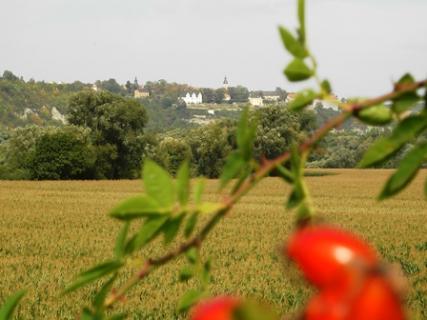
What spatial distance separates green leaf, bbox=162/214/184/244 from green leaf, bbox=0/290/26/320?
15 centimetres

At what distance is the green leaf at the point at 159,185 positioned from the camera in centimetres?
42

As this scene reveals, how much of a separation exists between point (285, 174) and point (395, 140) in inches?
3.7

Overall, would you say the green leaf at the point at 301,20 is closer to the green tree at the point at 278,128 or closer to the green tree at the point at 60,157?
the green tree at the point at 60,157

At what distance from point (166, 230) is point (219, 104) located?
142999mm

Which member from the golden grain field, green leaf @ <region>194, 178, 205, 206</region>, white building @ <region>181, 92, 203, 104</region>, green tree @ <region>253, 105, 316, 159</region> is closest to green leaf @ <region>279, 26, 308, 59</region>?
green leaf @ <region>194, 178, 205, 206</region>

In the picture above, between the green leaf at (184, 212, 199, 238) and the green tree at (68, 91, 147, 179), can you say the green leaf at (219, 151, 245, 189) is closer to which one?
the green leaf at (184, 212, 199, 238)

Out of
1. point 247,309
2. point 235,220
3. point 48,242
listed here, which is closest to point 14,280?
point 48,242

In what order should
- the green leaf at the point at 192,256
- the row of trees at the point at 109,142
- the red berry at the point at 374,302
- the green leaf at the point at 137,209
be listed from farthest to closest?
the row of trees at the point at 109,142, the green leaf at the point at 192,256, the green leaf at the point at 137,209, the red berry at the point at 374,302

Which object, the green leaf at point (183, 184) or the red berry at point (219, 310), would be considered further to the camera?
the green leaf at point (183, 184)

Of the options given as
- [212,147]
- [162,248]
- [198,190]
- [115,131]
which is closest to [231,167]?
[198,190]

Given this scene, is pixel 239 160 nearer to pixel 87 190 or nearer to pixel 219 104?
pixel 87 190

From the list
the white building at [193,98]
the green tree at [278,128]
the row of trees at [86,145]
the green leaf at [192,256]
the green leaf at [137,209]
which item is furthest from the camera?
the white building at [193,98]

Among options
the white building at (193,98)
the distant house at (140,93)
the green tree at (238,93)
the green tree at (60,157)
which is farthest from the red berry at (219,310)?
the white building at (193,98)

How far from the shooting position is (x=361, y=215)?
2425 centimetres
